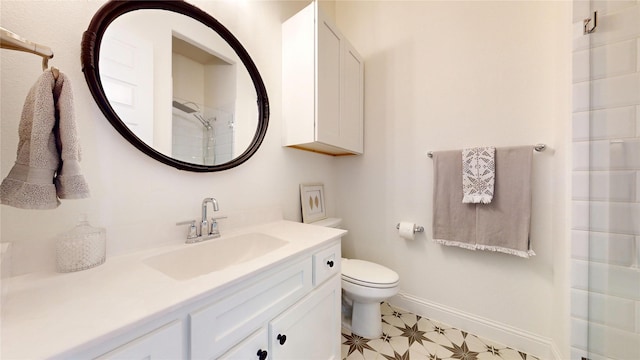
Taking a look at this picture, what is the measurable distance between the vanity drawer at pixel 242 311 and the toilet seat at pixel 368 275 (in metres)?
0.60

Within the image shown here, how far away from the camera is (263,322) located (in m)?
0.74

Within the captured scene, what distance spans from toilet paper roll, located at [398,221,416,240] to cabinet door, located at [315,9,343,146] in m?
0.82

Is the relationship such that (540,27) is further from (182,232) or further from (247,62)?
(182,232)

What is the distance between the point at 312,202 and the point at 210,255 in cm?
90

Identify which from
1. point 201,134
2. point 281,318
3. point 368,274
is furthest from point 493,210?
point 201,134

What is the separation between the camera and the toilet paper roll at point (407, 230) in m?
1.63

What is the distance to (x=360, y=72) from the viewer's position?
1.86 metres

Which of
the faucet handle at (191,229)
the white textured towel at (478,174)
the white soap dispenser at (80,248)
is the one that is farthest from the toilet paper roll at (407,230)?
the white soap dispenser at (80,248)

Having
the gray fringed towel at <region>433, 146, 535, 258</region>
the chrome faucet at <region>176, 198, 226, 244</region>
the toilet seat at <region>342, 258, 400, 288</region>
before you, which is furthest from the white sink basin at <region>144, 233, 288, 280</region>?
the gray fringed towel at <region>433, 146, 535, 258</region>

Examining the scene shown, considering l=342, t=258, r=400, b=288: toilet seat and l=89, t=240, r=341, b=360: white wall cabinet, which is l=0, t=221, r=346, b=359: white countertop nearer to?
l=89, t=240, r=341, b=360: white wall cabinet

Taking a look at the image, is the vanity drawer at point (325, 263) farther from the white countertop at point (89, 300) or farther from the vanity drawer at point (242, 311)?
the white countertop at point (89, 300)

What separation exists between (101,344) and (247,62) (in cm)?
136

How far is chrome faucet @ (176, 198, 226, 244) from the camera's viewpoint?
0.99m

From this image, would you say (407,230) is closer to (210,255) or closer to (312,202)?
(312,202)
